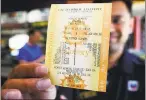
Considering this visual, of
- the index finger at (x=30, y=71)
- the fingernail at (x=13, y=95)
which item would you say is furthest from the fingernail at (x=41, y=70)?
the fingernail at (x=13, y=95)

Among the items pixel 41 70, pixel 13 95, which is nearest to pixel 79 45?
pixel 41 70

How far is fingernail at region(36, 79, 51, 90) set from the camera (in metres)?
0.61

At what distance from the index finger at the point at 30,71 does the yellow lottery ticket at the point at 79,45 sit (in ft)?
0.09

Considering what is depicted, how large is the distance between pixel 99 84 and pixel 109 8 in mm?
158

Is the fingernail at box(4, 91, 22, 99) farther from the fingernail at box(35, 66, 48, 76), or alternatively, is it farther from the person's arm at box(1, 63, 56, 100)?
the fingernail at box(35, 66, 48, 76)

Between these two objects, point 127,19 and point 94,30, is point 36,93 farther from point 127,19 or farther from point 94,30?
point 127,19

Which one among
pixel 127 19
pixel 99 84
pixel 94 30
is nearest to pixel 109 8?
pixel 94 30

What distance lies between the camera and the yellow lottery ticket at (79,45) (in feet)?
1.79

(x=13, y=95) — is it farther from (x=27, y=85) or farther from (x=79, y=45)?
(x=79, y=45)

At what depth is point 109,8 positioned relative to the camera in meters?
0.54

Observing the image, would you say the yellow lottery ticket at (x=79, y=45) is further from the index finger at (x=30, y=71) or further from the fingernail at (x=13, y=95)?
the fingernail at (x=13, y=95)

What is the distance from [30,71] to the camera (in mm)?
680

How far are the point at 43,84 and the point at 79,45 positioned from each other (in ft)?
0.47

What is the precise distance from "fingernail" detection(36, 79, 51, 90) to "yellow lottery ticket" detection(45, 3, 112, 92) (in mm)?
25
